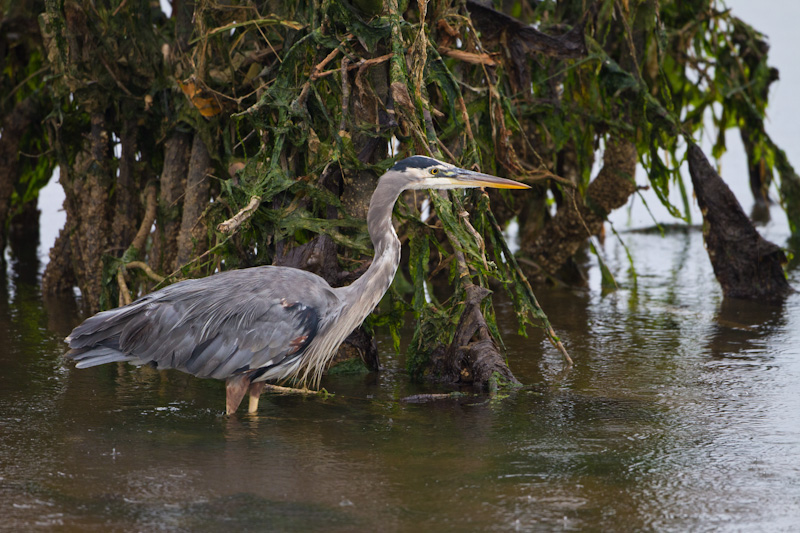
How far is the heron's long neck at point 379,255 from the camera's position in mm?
5754

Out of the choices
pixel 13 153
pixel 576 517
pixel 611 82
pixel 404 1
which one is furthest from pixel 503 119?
pixel 13 153

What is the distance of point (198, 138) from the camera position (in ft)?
24.7

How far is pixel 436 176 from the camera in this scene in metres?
5.67

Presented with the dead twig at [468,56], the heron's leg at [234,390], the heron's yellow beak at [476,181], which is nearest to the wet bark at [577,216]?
the dead twig at [468,56]

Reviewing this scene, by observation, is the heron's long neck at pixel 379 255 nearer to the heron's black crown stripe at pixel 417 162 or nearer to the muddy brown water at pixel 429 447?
the heron's black crown stripe at pixel 417 162

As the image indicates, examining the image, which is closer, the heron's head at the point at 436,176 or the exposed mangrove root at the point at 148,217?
the heron's head at the point at 436,176

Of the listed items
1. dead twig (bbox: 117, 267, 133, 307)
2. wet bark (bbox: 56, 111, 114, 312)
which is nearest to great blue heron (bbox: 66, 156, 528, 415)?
dead twig (bbox: 117, 267, 133, 307)

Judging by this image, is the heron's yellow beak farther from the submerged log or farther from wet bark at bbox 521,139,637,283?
wet bark at bbox 521,139,637,283

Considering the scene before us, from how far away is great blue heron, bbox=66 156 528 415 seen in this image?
5.50 metres

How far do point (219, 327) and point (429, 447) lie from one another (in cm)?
137

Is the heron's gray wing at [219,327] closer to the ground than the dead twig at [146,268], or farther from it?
closer to the ground

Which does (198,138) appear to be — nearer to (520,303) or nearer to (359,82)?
(359,82)

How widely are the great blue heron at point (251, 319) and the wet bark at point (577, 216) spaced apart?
12.3 feet

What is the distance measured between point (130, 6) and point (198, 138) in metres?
1.11
